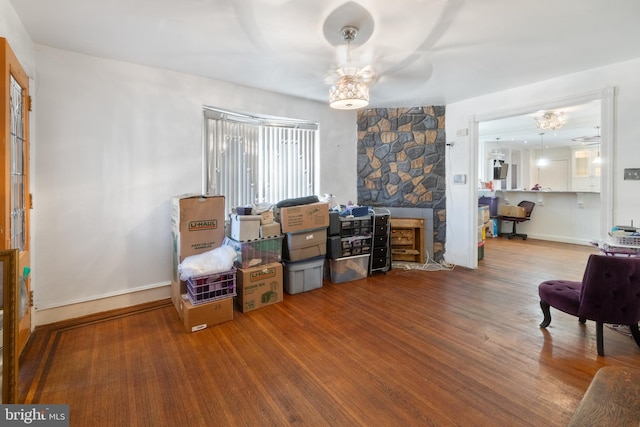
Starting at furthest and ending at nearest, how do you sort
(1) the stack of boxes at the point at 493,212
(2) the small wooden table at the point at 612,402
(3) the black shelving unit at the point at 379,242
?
(1) the stack of boxes at the point at 493,212, (3) the black shelving unit at the point at 379,242, (2) the small wooden table at the point at 612,402

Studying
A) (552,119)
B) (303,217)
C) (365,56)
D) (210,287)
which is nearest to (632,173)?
(552,119)

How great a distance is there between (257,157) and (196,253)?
5.51ft

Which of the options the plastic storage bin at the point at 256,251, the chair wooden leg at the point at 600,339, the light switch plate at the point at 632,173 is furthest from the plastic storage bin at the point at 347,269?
the light switch plate at the point at 632,173

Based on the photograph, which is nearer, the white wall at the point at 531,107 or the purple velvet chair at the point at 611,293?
the purple velvet chair at the point at 611,293

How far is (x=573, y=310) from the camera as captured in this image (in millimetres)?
2324

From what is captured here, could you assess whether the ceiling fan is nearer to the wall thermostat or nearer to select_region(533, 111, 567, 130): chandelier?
the wall thermostat

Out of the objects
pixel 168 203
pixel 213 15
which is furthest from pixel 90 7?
pixel 168 203

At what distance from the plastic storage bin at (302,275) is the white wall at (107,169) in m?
1.35

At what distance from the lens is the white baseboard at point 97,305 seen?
8.78ft

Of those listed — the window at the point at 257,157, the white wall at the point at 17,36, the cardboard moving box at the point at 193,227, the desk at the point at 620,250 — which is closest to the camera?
the white wall at the point at 17,36

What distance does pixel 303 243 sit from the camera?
11.4 ft

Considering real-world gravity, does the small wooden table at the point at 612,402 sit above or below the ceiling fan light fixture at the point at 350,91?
below

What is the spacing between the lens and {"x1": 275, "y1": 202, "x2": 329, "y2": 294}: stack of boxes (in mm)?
3377

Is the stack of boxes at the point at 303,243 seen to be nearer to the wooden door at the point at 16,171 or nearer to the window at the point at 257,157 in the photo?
the window at the point at 257,157
